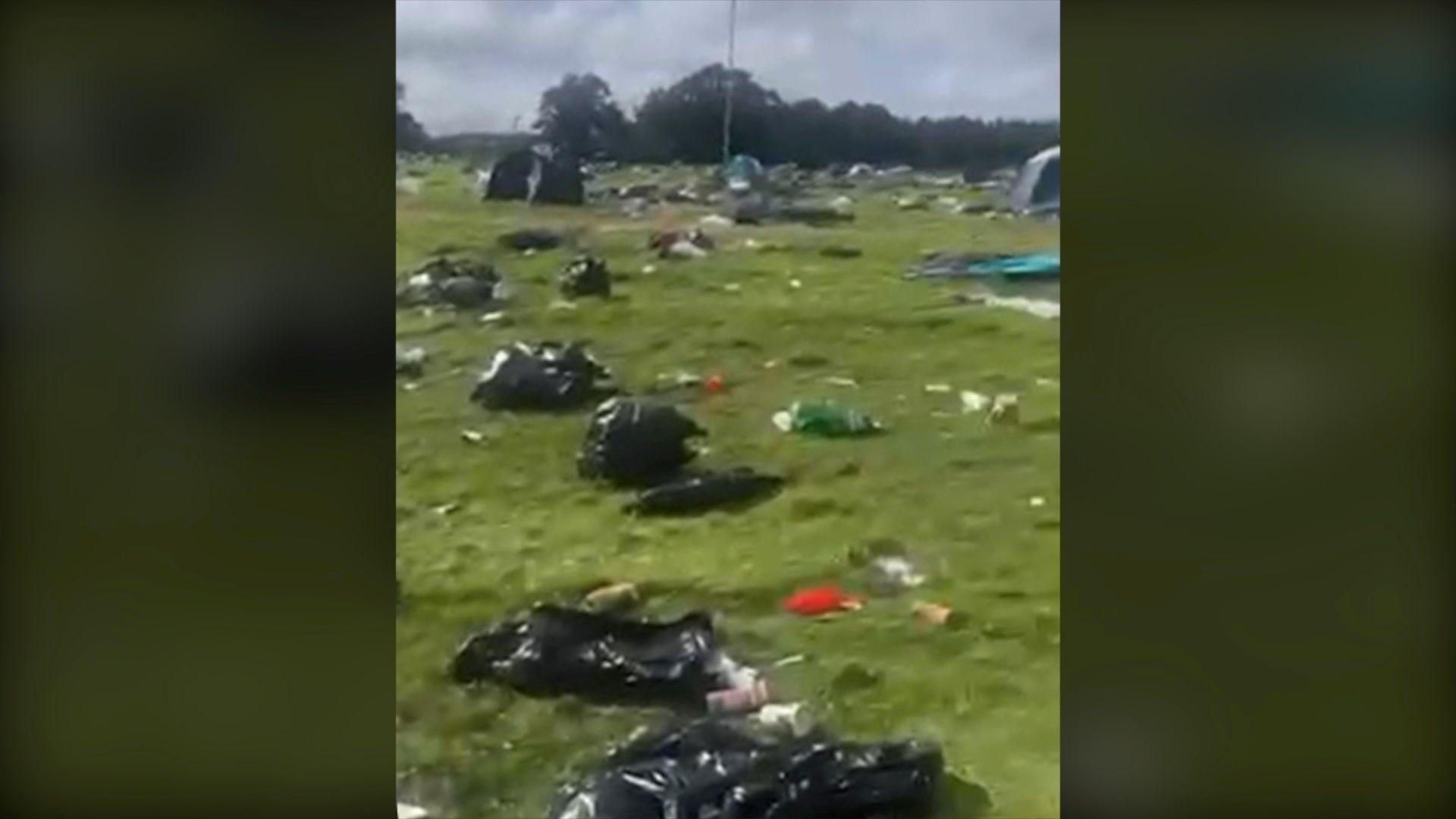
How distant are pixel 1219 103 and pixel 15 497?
1.93m

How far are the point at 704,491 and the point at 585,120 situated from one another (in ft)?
1.94

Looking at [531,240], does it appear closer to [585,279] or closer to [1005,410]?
[585,279]

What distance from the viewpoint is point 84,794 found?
2.60 metres

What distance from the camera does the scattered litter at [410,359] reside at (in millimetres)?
2549

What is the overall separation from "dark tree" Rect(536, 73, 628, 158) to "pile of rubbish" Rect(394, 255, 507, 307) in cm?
22

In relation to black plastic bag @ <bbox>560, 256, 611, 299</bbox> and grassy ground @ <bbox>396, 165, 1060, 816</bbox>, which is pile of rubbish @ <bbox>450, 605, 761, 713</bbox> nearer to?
grassy ground @ <bbox>396, 165, 1060, 816</bbox>

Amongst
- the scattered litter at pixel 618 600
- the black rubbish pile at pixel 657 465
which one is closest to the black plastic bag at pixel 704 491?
the black rubbish pile at pixel 657 465

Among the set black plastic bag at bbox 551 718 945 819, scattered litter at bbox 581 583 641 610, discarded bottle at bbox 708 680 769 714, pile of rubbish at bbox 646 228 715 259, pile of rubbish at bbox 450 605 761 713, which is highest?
pile of rubbish at bbox 646 228 715 259

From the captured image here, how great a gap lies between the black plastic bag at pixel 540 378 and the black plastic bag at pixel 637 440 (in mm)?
44

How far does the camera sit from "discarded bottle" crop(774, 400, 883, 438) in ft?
8.38

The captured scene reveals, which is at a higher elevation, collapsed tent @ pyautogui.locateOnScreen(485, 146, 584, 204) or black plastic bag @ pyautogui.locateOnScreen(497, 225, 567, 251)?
collapsed tent @ pyautogui.locateOnScreen(485, 146, 584, 204)

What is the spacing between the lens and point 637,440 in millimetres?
2553

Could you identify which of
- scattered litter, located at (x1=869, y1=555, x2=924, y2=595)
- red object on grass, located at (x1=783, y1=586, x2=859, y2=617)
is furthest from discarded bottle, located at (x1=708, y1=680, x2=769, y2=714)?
scattered litter, located at (x1=869, y1=555, x2=924, y2=595)

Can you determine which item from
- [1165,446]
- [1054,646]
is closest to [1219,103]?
[1165,446]
